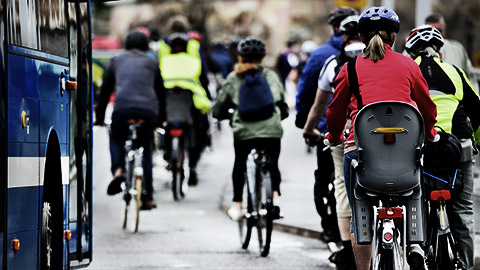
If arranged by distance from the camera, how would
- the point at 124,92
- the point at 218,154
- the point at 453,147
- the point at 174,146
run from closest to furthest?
the point at 453,147
the point at 124,92
the point at 174,146
the point at 218,154

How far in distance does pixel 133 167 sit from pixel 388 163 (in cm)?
634

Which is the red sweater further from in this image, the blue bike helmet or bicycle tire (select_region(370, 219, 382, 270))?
bicycle tire (select_region(370, 219, 382, 270))

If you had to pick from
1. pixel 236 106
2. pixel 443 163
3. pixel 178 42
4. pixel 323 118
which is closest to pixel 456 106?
pixel 443 163

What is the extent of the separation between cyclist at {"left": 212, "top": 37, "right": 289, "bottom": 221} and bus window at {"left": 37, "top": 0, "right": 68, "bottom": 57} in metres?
3.05

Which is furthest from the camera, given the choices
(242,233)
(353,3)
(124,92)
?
(353,3)

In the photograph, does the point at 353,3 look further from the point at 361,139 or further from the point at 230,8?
the point at 230,8

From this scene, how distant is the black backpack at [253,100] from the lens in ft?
35.8

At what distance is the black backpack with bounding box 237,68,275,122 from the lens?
10.9m

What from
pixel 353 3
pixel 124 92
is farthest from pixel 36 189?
pixel 353 3

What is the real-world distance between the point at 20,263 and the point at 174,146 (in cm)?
921

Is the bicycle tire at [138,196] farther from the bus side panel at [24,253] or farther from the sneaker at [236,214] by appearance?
the bus side panel at [24,253]

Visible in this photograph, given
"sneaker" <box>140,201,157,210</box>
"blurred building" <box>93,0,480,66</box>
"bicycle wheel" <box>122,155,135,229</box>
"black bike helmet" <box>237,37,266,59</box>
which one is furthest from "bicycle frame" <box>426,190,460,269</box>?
"blurred building" <box>93,0,480,66</box>

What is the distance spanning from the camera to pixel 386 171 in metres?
6.77

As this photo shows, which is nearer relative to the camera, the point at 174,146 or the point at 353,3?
the point at 174,146
